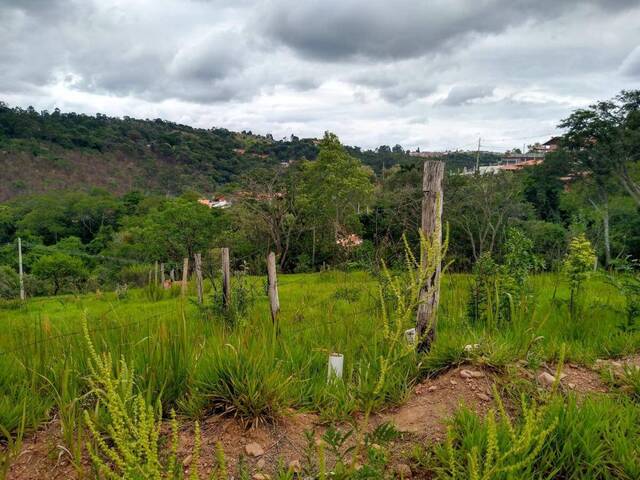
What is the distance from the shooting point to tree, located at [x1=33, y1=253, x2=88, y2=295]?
3042cm

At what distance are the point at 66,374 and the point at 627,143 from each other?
30.6 m

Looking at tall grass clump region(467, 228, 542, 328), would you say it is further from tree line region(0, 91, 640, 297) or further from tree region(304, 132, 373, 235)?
tree region(304, 132, 373, 235)

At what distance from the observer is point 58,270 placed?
101 feet

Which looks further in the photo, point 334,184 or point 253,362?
point 334,184

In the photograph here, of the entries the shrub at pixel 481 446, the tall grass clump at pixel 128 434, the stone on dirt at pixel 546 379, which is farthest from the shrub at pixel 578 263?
the tall grass clump at pixel 128 434

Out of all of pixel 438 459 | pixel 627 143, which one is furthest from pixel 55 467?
pixel 627 143

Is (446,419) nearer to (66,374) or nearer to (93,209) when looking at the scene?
(66,374)

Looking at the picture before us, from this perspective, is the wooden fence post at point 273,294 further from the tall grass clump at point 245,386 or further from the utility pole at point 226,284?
the tall grass clump at point 245,386

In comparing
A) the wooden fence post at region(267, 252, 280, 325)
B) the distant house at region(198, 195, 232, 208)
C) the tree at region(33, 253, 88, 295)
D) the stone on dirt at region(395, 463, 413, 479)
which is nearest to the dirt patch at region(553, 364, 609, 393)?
the stone on dirt at region(395, 463, 413, 479)

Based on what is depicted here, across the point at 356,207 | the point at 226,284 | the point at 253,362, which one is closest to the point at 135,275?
the point at 356,207

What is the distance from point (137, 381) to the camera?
9.64 feet

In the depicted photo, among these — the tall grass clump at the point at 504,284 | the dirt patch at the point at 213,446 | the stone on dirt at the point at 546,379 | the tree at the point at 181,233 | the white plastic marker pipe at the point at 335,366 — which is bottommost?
the tree at the point at 181,233

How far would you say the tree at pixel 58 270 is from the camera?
3042 cm

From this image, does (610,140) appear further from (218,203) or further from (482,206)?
(218,203)
